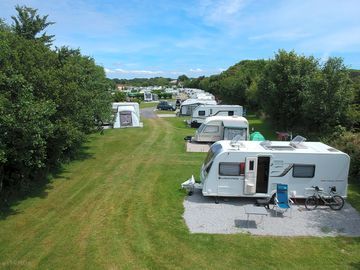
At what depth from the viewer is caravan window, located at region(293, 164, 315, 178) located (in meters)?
12.8

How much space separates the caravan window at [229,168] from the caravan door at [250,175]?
1.04ft

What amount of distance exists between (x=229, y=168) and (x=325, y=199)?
3553mm

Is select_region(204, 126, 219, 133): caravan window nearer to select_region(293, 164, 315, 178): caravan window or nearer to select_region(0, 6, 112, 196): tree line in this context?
select_region(0, 6, 112, 196): tree line

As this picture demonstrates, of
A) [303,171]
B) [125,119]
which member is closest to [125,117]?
[125,119]

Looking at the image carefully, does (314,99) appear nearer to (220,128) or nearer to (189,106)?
(220,128)

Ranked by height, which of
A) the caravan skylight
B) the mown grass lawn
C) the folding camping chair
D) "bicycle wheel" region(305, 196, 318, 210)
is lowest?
the mown grass lawn

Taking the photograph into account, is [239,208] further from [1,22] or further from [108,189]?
[1,22]

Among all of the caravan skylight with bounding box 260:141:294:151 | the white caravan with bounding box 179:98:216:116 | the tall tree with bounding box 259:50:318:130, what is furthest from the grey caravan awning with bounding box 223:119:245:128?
the white caravan with bounding box 179:98:216:116

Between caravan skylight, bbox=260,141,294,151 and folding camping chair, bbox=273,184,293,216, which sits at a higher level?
caravan skylight, bbox=260,141,294,151

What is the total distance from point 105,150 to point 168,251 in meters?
14.8

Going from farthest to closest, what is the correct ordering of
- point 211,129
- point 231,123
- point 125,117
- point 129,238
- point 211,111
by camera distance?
point 211,111 → point 125,117 → point 211,129 → point 231,123 → point 129,238

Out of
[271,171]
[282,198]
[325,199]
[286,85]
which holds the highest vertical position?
[286,85]

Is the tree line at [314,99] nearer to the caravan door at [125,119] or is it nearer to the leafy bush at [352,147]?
the leafy bush at [352,147]

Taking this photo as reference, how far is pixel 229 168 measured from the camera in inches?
509
